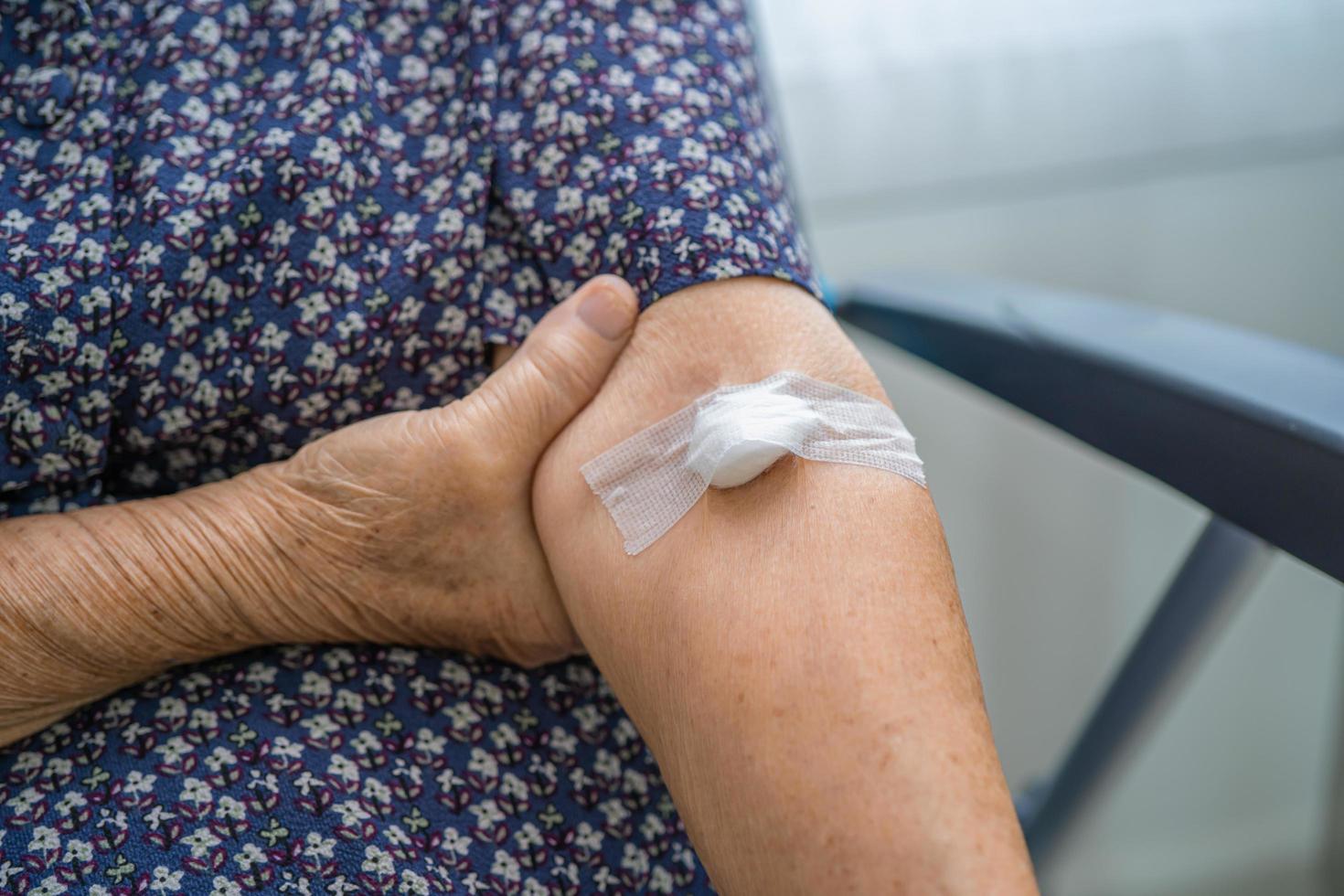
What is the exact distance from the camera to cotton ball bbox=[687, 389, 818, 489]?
2.03 ft

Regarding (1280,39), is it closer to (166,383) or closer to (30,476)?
(166,383)

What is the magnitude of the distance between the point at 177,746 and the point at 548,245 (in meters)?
0.43

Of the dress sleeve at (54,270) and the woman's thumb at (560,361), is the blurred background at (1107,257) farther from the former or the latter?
the dress sleeve at (54,270)

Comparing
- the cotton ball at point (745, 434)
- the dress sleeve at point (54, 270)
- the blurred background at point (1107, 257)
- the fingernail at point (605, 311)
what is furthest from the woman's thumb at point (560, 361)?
the blurred background at point (1107, 257)

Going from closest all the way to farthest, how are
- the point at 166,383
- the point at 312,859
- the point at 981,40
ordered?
the point at 312,859, the point at 166,383, the point at 981,40

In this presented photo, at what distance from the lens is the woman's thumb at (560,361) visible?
2.38ft

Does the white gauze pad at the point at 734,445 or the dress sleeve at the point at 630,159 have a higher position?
the dress sleeve at the point at 630,159

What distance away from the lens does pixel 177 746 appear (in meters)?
0.67

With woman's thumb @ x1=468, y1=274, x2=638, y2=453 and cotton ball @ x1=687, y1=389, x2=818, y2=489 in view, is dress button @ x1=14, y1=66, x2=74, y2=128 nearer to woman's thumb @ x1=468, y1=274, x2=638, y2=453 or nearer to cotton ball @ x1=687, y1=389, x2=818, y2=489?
woman's thumb @ x1=468, y1=274, x2=638, y2=453

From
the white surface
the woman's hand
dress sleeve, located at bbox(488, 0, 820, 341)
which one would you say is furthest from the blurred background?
the woman's hand

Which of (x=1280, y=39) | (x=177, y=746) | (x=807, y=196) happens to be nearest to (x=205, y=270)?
(x=177, y=746)

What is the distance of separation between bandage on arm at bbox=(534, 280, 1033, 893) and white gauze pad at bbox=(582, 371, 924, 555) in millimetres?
11

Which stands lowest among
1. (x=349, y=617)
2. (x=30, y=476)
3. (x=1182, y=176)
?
(x=1182, y=176)

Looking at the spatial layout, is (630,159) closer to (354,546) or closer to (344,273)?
(344,273)
